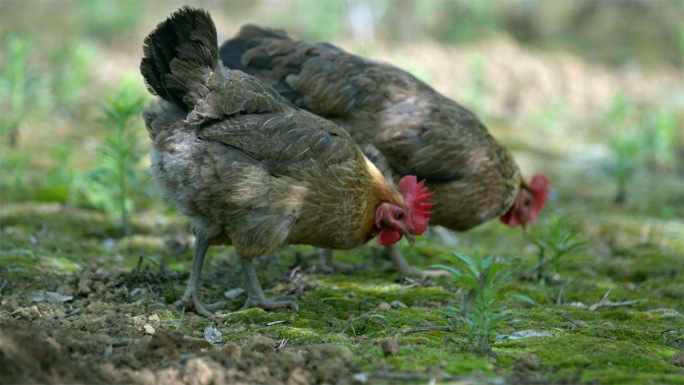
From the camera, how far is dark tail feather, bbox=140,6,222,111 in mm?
4695

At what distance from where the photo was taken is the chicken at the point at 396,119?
20.1 feet

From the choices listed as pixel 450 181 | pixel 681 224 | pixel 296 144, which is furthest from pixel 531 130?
pixel 296 144

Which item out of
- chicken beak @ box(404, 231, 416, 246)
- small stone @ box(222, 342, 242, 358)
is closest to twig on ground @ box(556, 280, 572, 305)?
chicken beak @ box(404, 231, 416, 246)

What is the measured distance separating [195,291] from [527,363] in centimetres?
253

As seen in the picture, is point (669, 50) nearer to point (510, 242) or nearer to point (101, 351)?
point (510, 242)

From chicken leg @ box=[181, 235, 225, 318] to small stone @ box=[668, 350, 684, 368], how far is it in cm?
285

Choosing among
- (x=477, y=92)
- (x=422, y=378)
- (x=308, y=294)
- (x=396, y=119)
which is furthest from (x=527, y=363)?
(x=477, y=92)

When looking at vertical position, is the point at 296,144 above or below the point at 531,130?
above

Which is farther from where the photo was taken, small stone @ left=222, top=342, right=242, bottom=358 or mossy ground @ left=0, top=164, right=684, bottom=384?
mossy ground @ left=0, top=164, right=684, bottom=384

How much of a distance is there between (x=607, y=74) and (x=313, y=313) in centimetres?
1506

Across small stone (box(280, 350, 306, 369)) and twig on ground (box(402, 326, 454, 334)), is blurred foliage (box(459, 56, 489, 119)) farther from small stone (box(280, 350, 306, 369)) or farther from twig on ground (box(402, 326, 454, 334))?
small stone (box(280, 350, 306, 369))

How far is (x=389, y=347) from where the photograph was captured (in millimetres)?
3428

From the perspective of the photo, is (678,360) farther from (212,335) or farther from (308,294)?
(308,294)

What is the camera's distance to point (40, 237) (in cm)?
641
